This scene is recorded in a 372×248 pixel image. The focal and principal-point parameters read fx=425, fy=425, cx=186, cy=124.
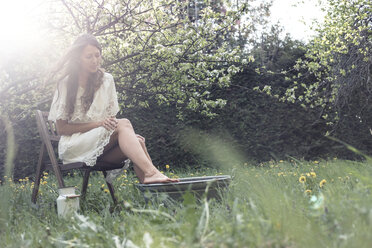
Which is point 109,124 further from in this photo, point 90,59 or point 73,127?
point 90,59

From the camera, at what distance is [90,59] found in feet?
10.3

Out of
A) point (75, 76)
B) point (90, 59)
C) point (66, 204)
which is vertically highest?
point (90, 59)

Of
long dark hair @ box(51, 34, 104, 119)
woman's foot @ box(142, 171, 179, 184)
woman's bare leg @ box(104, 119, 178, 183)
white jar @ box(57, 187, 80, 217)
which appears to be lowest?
white jar @ box(57, 187, 80, 217)

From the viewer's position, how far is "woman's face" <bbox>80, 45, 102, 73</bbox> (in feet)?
10.3

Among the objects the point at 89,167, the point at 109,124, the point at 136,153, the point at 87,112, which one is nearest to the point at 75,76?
the point at 87,112

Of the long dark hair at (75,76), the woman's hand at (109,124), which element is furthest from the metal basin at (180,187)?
the long dark hair at (75,76)

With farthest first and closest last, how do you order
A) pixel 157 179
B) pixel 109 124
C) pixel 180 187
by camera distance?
pixel 109 124
pixel 157 179
pixel 180 187

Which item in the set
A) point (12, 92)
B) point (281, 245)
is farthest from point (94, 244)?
point (12, 92)

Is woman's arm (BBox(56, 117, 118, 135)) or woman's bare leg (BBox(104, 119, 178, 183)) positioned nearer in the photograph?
woman's bare leg (BBox(104, 119, 178, 183))

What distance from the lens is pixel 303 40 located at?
28.3 feet

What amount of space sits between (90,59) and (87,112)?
40 cm

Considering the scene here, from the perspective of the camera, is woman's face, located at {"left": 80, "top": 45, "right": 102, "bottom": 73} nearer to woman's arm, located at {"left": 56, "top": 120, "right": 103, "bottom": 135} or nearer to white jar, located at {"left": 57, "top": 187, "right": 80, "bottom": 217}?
woman's arm, located at {"left": 56, "top": 120, "right": 103, "bottom": 135}

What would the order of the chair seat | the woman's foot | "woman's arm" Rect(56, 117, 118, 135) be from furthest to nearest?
"woman's arm" Rect(56, 117, 118, 135)
the chair seat
the woman's foot

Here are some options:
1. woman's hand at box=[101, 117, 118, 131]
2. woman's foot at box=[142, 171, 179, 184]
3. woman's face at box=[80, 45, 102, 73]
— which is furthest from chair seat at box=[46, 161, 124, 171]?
woman's face at box=[80, 45, 102, 73]
